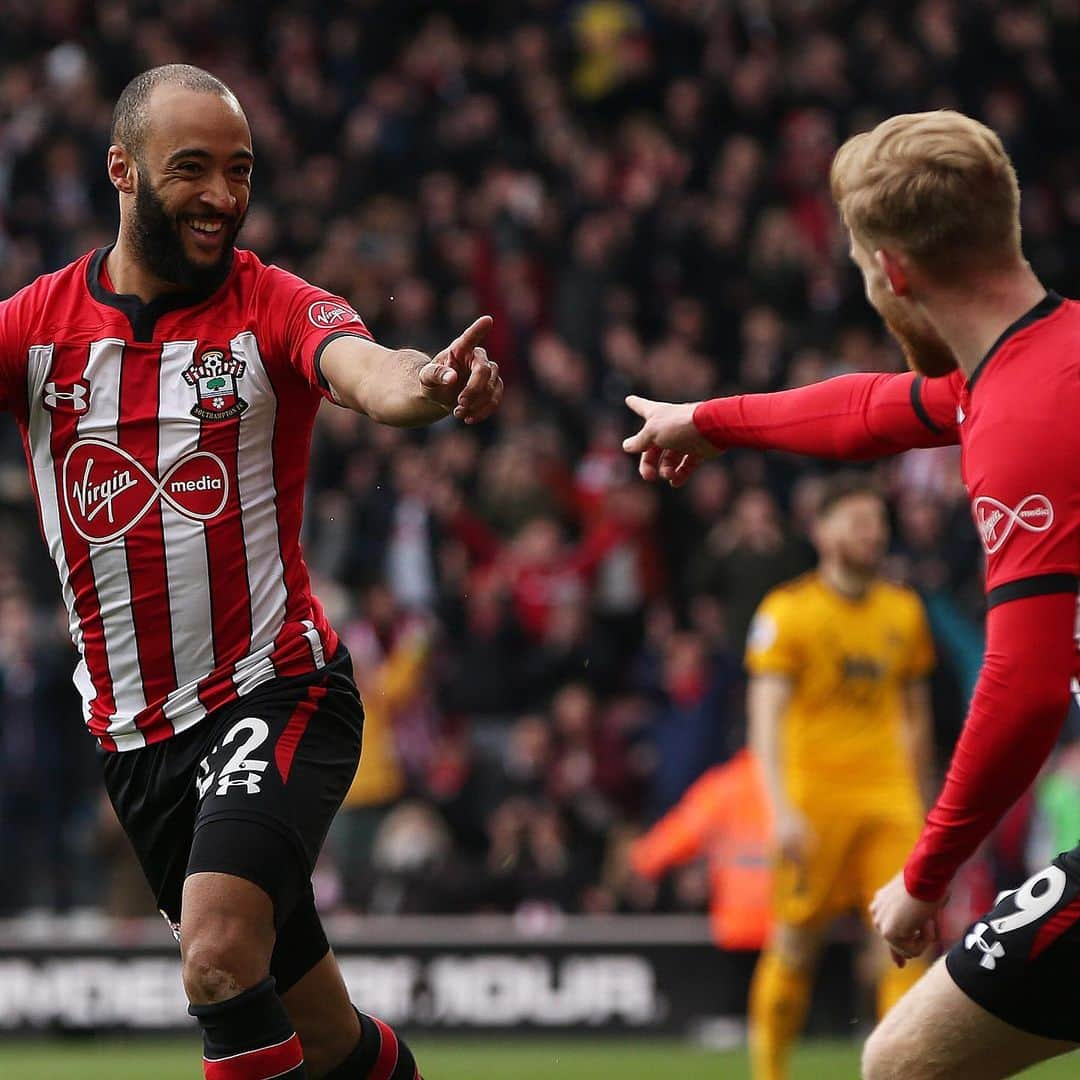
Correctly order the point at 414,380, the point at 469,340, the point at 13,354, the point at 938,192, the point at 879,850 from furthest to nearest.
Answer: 1. the point at 879,850
2. the point at 13,354
3. the point at 414,380
4. the point at 469,340
5. the point at 938,192

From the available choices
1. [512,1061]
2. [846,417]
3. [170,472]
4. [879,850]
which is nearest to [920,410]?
[846,417]

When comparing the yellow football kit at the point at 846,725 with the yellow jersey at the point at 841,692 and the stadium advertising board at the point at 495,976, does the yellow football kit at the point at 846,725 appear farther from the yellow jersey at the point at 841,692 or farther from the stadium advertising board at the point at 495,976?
the stadium advertising board at the point at 495,976

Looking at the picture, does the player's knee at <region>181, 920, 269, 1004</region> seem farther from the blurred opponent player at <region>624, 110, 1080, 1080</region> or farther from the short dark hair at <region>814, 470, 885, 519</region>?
the short dark hair at <region>814, 470, 885, 519</region>

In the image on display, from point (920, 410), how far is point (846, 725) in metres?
4.64

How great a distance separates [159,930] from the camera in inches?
446

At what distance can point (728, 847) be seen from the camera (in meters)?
10.3

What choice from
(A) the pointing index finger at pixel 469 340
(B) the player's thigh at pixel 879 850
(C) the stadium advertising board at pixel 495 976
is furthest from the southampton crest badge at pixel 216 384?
(C) the stadium advertising board at pixel 495 976

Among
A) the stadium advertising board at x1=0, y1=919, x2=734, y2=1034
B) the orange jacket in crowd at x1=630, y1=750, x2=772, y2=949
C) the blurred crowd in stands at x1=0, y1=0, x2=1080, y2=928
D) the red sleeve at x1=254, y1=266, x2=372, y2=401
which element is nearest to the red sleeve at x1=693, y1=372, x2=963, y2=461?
the red sleeve at x1=254, y1=266, x2=372, y2=401

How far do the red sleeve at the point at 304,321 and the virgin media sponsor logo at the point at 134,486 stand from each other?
1.04 feet

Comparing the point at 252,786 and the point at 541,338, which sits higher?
the point at 541,338

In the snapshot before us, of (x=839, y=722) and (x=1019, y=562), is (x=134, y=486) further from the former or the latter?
(x=839, y=722)

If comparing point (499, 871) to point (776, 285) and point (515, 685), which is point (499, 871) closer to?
Answer: point (515, 685)

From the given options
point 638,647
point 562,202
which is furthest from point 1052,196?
point 638,647

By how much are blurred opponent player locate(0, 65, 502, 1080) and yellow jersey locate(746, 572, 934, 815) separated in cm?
389
